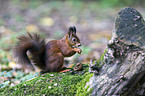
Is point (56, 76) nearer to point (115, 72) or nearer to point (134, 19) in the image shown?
point (115, 72)

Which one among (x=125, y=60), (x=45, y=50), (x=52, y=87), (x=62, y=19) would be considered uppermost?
(x=125, y=60)

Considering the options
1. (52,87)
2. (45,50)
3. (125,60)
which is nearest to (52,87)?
(52,87)

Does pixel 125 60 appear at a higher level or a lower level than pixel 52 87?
higher

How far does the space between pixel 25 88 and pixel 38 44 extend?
2.37ft

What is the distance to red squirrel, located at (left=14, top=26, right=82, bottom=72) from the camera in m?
2.66

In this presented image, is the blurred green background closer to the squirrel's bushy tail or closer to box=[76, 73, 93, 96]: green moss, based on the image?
the squirrel's bushy tail


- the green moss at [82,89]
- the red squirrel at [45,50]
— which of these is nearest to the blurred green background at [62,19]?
the red squirrel at [45,50]

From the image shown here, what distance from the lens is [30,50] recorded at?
9.21 ft

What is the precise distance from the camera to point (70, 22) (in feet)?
26.5

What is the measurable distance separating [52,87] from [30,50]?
2.67 feet

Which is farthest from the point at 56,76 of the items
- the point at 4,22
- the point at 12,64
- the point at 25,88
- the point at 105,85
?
the point at 4,22

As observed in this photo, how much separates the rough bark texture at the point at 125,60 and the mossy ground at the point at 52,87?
0.30 meters

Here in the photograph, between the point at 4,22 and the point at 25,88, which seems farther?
the point at 4,22

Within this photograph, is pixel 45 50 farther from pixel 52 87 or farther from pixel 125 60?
pixel 125 60
